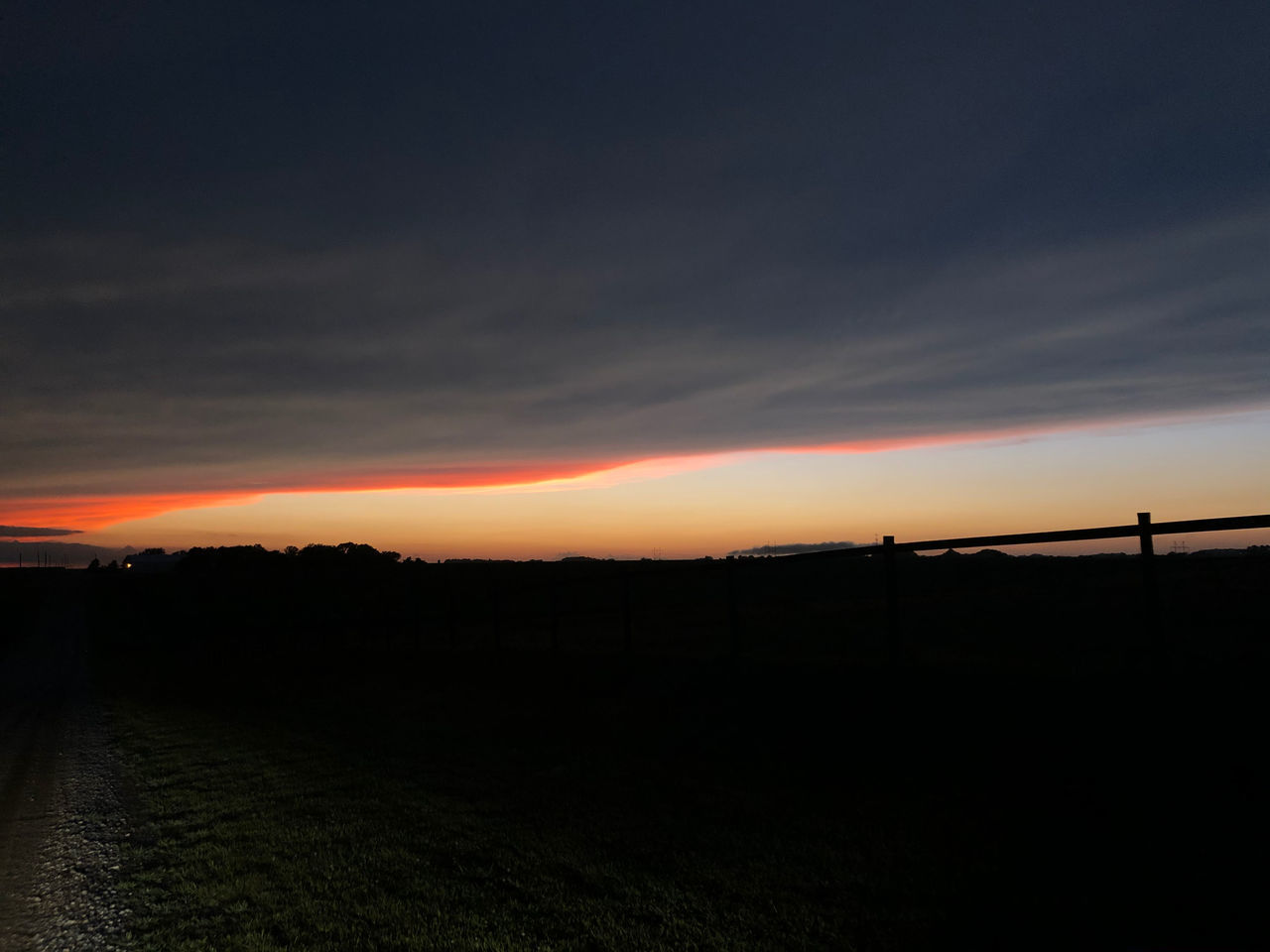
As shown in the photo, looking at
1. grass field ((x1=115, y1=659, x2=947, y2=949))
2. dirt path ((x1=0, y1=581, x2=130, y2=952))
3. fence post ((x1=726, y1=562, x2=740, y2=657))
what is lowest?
dirt path ((x1=0, y1=581, x2=130, y2=952))

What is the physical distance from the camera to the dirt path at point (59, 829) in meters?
5.09

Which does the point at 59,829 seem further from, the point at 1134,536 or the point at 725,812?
the point at 1134,536

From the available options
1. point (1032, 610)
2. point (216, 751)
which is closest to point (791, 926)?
point (216, 751)

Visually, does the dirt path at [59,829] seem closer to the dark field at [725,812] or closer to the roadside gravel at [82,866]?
the roadside gravel at [82,866]

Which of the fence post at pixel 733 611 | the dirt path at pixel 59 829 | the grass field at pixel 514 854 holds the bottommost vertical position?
the dirt path at pixel 59 829

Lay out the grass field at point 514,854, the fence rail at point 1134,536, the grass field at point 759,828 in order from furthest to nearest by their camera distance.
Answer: the fence rail at point 1134,536
the grass field at point 514,854
the grass field at point 759,828

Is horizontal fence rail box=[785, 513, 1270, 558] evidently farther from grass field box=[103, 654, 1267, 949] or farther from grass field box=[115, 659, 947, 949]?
grass field box=[115, 659, 947, 949]

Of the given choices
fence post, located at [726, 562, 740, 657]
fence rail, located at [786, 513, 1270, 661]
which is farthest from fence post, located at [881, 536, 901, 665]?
fence post, located at [726, 562, 740, 657]

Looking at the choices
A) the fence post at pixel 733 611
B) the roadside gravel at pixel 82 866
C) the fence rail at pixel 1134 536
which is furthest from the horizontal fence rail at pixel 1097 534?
the roadside gravel at pixel 82 866

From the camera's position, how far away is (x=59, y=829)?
7.30 metres

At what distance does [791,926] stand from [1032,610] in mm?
24950

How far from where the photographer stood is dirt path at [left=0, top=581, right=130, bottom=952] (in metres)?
5.09

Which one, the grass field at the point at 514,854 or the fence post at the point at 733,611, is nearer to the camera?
the grass field at the point at 514,854

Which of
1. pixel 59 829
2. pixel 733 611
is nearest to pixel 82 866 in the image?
pixel 59 829
